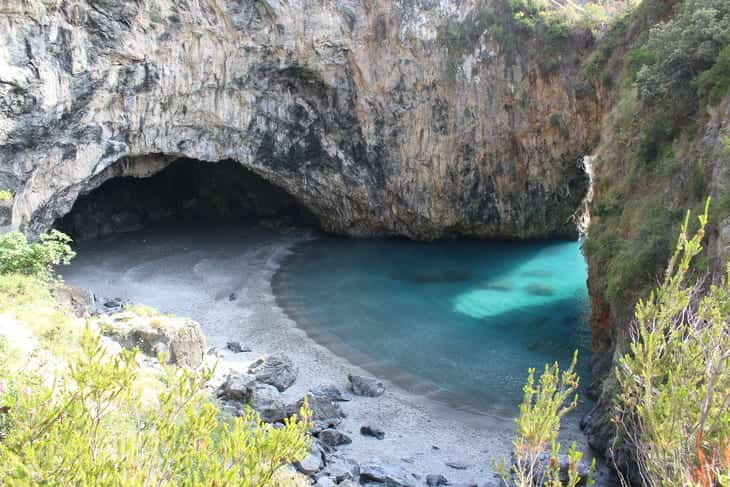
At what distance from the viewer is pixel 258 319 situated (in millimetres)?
22250

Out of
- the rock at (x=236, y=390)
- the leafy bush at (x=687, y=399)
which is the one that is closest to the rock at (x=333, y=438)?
the rock at (x=236, y=390)

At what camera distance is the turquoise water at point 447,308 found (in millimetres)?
19047

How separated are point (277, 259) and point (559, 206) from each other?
51.8ft

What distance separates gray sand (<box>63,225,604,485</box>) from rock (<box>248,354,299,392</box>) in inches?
11.3

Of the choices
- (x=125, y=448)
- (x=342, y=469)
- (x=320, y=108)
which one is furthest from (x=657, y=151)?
(x=320, y=108)

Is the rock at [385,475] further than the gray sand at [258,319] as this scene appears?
No

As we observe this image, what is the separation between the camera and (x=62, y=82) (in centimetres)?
2103

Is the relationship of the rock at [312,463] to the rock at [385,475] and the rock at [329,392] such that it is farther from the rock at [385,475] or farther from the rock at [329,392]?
the rock at [329,392]

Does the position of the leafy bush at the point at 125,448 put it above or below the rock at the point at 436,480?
above

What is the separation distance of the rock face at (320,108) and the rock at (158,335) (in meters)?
8.00

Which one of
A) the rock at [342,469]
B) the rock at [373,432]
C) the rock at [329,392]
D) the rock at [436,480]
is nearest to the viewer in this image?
the rock at [342,469]

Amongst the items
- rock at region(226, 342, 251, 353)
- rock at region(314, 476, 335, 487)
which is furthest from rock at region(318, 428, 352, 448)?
rock at region(226, 342, 251, 353)

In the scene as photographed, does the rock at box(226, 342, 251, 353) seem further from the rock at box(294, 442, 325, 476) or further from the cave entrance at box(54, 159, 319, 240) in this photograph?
the cave entrance at box(54, 159, 319, 240)

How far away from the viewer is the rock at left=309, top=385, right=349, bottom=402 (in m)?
17.1
